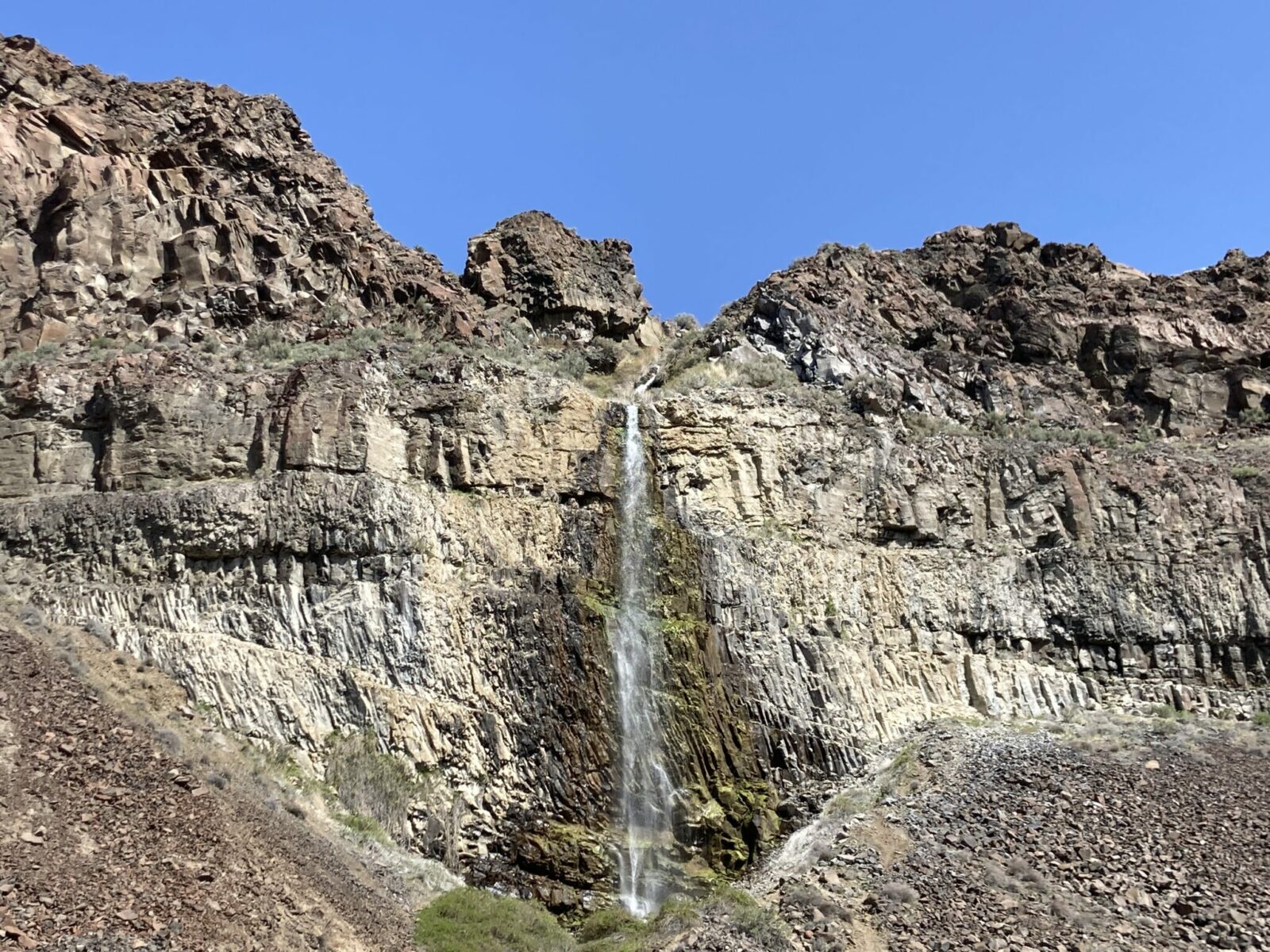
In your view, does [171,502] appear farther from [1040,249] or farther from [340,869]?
[1040,249]

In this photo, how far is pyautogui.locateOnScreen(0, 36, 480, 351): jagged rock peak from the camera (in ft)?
103

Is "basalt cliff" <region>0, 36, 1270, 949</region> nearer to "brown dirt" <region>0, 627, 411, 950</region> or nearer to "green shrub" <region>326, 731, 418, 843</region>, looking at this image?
"green shrub" <region>326, 731, 418, 843</region>

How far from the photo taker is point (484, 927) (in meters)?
19.9

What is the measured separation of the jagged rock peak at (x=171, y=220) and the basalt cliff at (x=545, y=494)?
11cm

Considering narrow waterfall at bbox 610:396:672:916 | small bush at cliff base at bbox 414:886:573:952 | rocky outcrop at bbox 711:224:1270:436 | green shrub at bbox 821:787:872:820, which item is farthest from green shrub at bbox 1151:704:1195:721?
small bush at cliff base at bbox 414:886:573:952

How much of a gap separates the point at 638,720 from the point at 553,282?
2055cm

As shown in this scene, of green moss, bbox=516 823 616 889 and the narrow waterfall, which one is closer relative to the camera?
green moss, bbox=516 823 616 889

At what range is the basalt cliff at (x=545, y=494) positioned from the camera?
24875 millimetres

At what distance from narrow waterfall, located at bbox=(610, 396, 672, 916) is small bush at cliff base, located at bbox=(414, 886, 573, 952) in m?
2.63

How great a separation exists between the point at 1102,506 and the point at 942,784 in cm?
1233

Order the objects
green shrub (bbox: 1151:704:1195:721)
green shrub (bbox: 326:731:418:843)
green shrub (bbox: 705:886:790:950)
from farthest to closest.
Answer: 1. green shrub (bbox: 1151:704:1195:721)
2. green shrub (bbox: 326:731:418:843)
3. green shrub (bbox: 705:886:790:950)

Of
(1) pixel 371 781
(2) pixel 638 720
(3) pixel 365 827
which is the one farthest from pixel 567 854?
(3) pixel 365 827


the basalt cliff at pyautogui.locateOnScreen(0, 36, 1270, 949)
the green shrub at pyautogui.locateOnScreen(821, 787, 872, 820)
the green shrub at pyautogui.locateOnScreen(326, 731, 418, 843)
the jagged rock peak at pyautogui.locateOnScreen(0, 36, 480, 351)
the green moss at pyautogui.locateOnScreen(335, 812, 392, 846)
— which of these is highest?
the jagged rock peak at pyautogui.locateOnScreen(0, 36, 480, 351)

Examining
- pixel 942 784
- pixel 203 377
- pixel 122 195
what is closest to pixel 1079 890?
pixel 942 784
